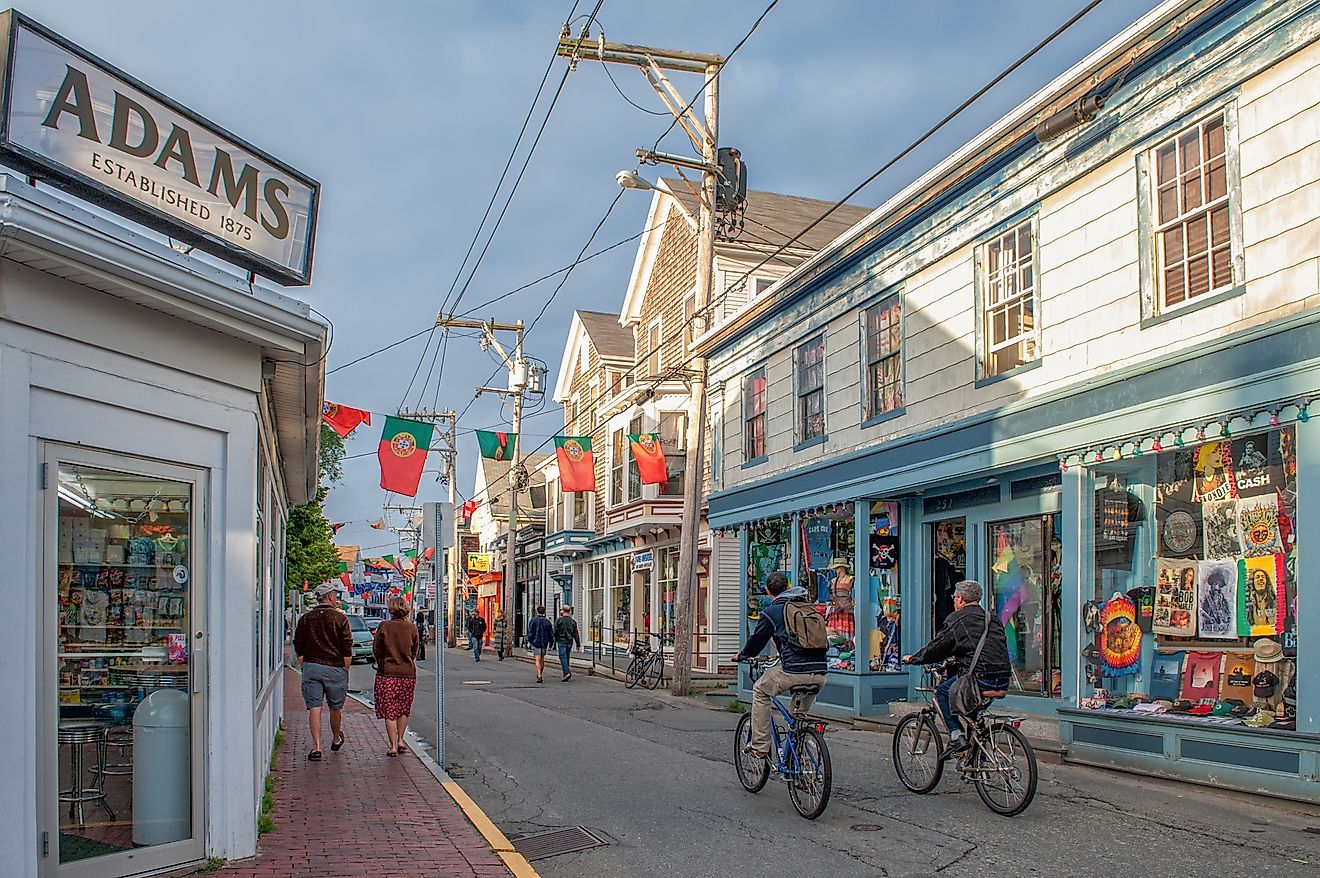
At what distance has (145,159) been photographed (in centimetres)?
666

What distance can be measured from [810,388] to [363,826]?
38.6 feet

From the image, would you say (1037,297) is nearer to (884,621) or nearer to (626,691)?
(884,621)

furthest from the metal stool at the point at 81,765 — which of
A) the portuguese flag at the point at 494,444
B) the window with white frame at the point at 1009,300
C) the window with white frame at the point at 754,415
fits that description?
the portuguese flag at the point at 494,444

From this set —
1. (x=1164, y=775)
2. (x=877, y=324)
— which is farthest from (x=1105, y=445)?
(x=877, y=324)

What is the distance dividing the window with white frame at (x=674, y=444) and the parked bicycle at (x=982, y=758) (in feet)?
68.4

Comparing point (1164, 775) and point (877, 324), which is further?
point (877, 324)

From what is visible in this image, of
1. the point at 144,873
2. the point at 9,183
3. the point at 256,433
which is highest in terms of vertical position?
the point at 9,183

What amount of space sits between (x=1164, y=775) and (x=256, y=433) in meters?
8.21

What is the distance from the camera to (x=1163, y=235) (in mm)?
11398

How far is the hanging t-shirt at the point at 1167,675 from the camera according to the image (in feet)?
36.3

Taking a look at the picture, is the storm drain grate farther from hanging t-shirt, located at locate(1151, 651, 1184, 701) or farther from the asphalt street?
hanging t-shirt, located at locate(1151, 651, 1184, 701)

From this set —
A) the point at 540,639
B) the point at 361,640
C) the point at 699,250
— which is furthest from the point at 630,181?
the point at 361,640

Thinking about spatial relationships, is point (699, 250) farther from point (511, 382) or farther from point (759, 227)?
point (511, 382)

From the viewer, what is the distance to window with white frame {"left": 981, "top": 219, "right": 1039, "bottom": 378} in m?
13.6
